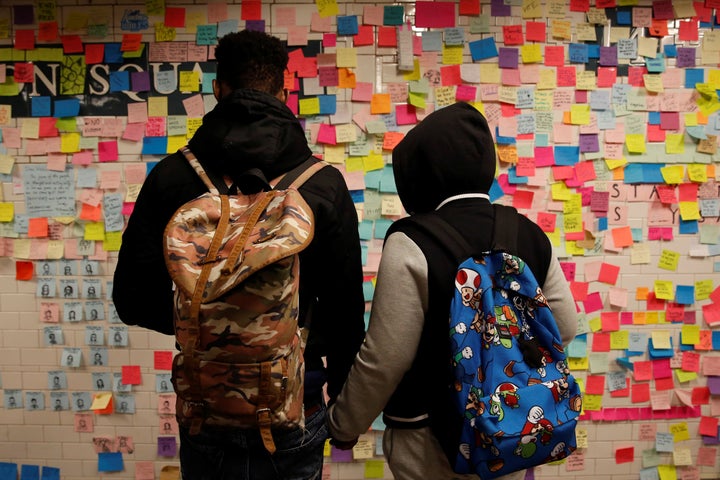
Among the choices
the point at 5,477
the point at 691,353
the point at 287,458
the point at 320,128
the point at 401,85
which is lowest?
the point at 5,477

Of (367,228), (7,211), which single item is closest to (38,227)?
(7,211)

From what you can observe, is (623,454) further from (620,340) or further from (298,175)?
(298,175)

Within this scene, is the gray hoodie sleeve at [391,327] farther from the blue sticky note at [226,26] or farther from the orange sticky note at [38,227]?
the orange sticky note at [38,227]

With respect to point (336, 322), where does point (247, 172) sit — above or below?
above

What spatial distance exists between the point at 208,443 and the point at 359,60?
1764 mm

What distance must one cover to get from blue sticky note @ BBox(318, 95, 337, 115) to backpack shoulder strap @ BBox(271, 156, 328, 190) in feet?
3.95

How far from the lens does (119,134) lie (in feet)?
7.86

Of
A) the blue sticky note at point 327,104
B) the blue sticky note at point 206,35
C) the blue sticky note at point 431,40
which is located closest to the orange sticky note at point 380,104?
the blue sticky note at point 327,104

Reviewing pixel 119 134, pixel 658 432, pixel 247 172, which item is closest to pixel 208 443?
pixel 247 172

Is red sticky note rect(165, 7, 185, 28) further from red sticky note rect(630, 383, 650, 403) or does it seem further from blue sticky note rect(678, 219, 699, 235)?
red sticky note rect(630, 383, 650, 403)

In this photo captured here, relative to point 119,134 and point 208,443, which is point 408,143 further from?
point 119,134

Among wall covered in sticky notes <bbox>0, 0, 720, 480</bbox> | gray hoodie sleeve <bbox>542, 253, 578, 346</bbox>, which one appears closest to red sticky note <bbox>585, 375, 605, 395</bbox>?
wall covered in sticky notes <bbox>0, 0, 720, 480</bbox>

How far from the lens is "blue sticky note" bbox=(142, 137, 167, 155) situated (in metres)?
2.39

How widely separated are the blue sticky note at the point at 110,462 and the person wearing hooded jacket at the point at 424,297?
1.66m
